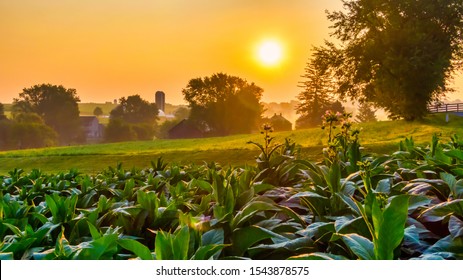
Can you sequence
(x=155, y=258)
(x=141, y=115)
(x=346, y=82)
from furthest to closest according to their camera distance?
(x=346, y=82) → (x=141, y=115) → (x=155, y=258)

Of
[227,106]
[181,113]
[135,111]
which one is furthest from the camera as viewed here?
[227,106]

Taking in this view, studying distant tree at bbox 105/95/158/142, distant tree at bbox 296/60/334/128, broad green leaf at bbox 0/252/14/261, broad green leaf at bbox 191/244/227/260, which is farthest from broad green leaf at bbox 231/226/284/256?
distant tree at bbox 296/60/334/128

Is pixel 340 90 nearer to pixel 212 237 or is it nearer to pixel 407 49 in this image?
pixel 407 49

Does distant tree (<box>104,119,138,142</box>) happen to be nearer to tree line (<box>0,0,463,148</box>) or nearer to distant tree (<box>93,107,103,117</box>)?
tree line (<box>0,0,463,148</box>)

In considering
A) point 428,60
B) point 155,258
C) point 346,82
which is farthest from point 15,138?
point 346,82

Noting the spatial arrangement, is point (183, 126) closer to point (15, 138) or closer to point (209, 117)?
point (209, 117)

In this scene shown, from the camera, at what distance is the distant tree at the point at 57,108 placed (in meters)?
3.11

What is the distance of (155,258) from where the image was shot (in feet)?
4.34

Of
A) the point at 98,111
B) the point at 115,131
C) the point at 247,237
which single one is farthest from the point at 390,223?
the point at 115,131

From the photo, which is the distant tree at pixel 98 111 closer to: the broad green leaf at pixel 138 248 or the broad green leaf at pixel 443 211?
the broad green leaf at pixel 138 248

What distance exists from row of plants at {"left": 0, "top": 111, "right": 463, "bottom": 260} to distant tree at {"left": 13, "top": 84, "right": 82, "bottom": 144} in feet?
3.12

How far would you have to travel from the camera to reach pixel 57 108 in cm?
333

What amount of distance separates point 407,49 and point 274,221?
776 cm
